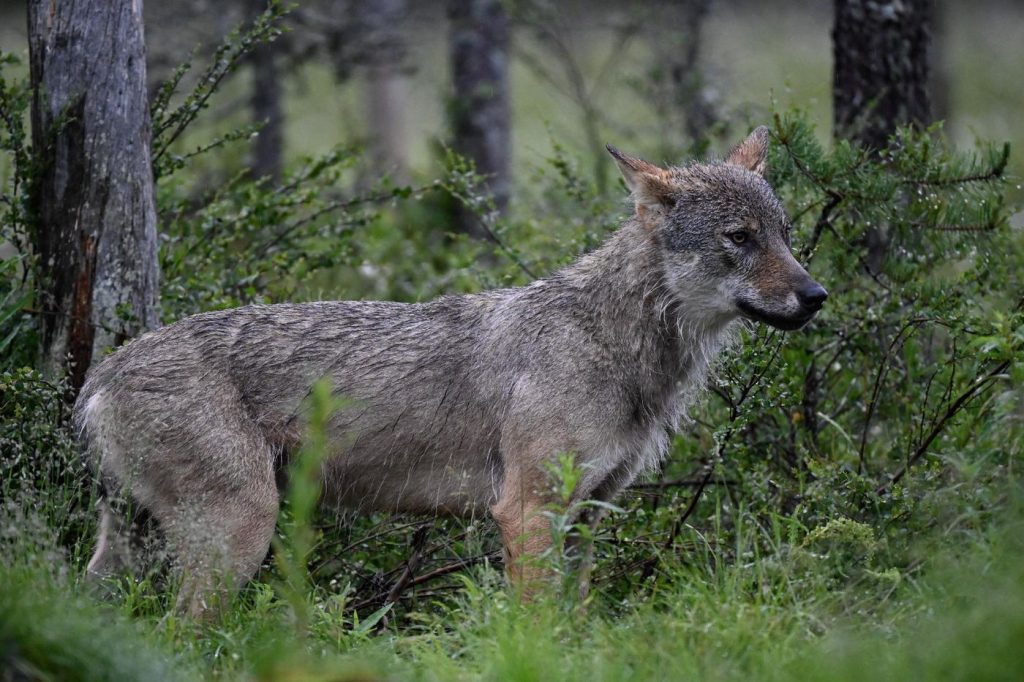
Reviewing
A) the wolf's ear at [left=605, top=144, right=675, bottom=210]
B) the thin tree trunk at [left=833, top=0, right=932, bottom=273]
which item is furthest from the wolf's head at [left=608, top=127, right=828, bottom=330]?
the thin tree trunk at [left=833, top=0, right=932, bottom=273]

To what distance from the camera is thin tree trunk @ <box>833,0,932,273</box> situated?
7223mm

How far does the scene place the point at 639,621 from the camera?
13.8 feet

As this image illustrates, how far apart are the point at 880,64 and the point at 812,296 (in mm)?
3092

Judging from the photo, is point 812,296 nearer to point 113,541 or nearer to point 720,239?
point 720,239

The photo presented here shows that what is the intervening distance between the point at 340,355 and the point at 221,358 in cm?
56

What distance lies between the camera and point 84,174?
19.0ft

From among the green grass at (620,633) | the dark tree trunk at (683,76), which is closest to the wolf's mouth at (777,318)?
the green grass at (620,633)

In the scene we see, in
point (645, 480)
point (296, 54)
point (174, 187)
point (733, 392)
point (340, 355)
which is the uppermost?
point (296, 54)

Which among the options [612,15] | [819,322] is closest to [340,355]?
[819,322]

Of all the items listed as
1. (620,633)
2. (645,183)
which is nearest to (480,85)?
(645,183)

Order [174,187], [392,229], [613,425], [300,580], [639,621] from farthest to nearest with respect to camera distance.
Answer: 1. [392,229]
2. [174,187]
3. [613,425]
4. [639,621]
5. [300,580]

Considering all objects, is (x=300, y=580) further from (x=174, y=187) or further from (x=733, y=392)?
(x=174, y=187)

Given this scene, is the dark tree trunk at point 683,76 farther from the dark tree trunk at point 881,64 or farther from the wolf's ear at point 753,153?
the wolf's ear at point 753,153

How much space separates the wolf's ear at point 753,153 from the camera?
5.74m
